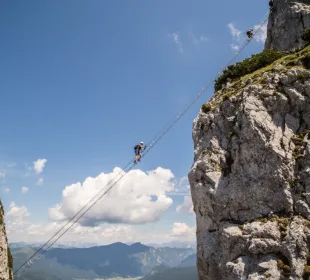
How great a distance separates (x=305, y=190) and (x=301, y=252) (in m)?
6.36

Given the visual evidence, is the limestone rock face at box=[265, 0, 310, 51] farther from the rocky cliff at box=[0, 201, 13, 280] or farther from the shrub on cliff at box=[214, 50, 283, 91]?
the rocky cliff at box=[0, 201, 13, 280]

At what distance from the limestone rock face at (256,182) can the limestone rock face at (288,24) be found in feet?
73.9

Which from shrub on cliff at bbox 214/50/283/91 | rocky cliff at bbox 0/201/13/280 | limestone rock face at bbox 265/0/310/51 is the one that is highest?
limestone rock face at bbox 265/0/310/51

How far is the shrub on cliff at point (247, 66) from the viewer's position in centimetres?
4819

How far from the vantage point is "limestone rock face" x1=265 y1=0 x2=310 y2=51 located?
57875 mm

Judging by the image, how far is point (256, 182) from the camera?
3312cm

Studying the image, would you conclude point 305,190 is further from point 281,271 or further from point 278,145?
point 281,271

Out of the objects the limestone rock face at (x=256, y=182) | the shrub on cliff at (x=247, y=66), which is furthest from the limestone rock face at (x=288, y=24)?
the limestone rock face at (x=256, y=182)

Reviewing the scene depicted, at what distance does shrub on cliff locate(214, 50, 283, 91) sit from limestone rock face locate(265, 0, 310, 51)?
10.5 metres

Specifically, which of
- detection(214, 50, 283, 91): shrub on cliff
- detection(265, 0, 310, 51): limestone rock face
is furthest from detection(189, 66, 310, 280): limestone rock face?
detection(265, 0, 310, 51): limestone rock face

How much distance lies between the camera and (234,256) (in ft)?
100

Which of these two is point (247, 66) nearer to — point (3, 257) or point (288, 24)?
point (288, 24)

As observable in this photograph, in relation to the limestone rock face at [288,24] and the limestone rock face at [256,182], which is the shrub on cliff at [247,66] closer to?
the limestone rock face at [256,182]

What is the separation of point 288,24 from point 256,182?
4116cm
